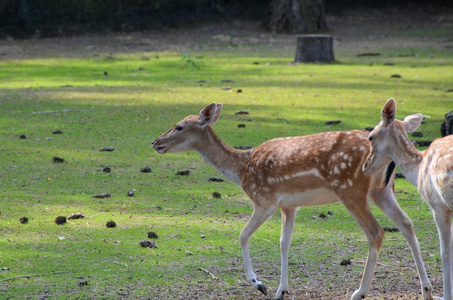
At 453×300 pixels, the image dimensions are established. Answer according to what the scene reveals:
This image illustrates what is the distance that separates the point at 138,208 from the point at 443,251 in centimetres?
322

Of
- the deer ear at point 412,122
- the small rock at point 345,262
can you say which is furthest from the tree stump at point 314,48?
the deer ear at point 412,122

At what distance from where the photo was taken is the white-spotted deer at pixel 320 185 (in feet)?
15.9

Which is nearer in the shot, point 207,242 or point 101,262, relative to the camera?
point 101,262

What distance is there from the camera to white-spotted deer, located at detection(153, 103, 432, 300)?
191 inches

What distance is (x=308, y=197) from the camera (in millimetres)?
5051

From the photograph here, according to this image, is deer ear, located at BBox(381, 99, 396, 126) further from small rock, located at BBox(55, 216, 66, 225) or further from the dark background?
the dark background

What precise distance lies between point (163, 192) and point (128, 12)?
17.5 metres

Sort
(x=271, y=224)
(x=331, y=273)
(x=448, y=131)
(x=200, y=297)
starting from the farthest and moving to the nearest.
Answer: (x=448, y=131) → (x=271, y=224) → (x=331, y=273) → (x=200, y=297)

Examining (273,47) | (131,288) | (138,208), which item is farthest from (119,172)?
(273,47)

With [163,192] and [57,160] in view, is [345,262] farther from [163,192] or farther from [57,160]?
[57,160]

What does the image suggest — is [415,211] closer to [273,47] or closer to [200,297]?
[200,297]

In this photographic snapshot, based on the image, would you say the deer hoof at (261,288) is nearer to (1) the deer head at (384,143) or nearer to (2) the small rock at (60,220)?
(1) the deer head at (384,143)

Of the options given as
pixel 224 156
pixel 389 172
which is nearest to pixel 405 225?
pixel 389 172

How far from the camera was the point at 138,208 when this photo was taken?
6.88 m
